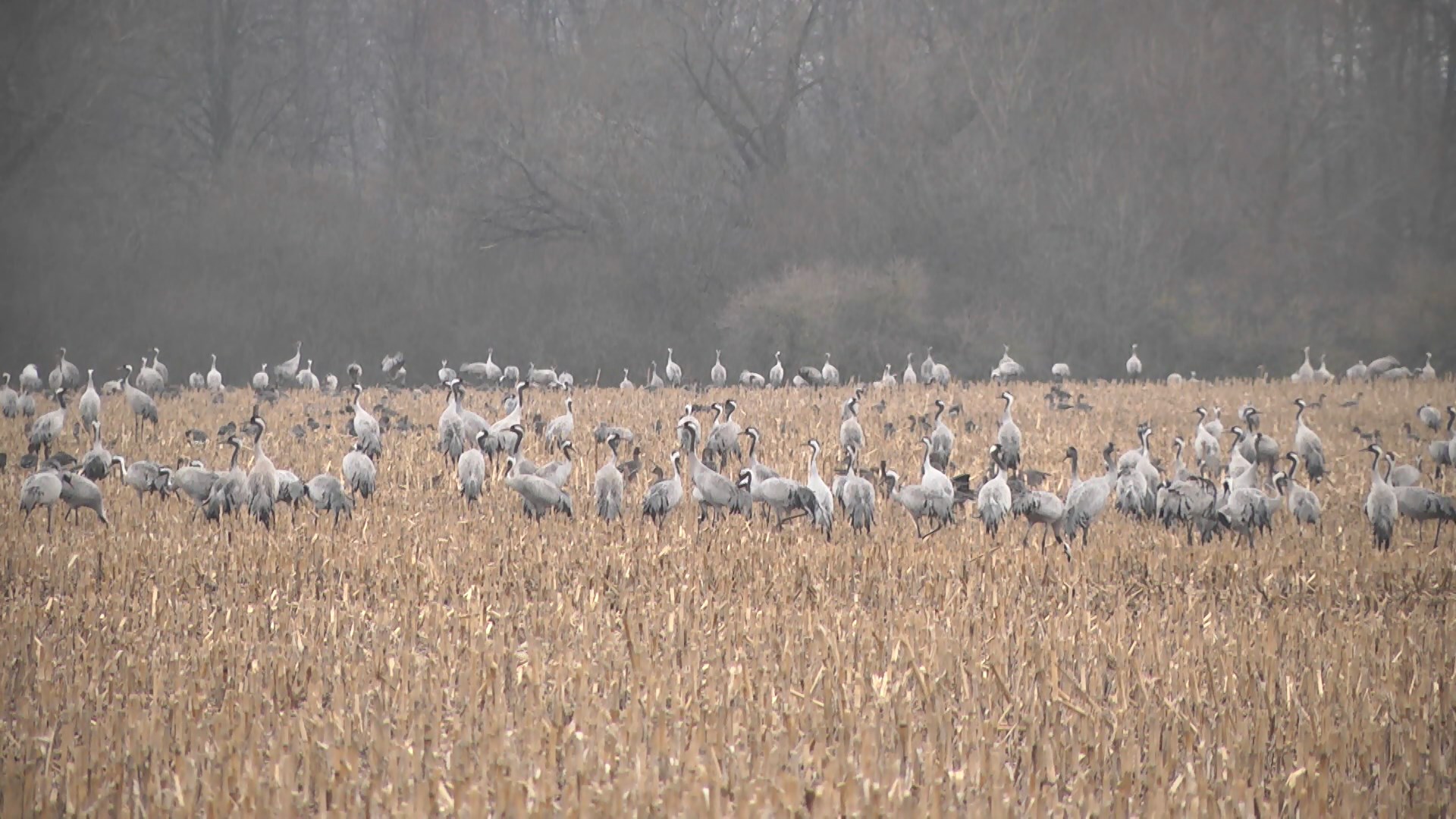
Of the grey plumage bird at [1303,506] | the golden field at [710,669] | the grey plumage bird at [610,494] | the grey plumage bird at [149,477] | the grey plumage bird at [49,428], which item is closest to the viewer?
the golden field at [710,669]

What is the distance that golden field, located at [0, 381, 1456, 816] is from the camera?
4793mm

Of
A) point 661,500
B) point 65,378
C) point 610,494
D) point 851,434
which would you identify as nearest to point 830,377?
point 851,434

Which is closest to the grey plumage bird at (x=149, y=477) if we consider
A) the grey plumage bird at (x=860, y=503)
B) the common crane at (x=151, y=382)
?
the grey plumage bird at (x=860, y=503)

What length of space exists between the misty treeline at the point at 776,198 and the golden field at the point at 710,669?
898 inches

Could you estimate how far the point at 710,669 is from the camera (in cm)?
610

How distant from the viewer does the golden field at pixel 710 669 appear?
4.79 metres

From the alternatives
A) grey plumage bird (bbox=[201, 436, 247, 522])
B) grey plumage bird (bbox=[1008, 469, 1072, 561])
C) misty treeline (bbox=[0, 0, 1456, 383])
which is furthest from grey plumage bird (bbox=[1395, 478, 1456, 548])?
misty treeline (bbox=[0, 0, 1456, 383])

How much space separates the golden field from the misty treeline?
74.8 feet

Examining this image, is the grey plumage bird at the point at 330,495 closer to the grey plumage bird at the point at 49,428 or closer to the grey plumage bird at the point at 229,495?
the grey plumage bird at the point at 229,495

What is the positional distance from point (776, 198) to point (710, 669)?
30.4 metres

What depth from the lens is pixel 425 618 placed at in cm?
702

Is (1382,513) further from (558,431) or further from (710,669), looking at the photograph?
(558,431)

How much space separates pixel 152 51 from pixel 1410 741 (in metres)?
35.3

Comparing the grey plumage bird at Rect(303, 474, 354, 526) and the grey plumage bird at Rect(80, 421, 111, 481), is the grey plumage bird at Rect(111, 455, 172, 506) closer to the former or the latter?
the grey plumage bird at Rect(80, 421, 111, 481)
